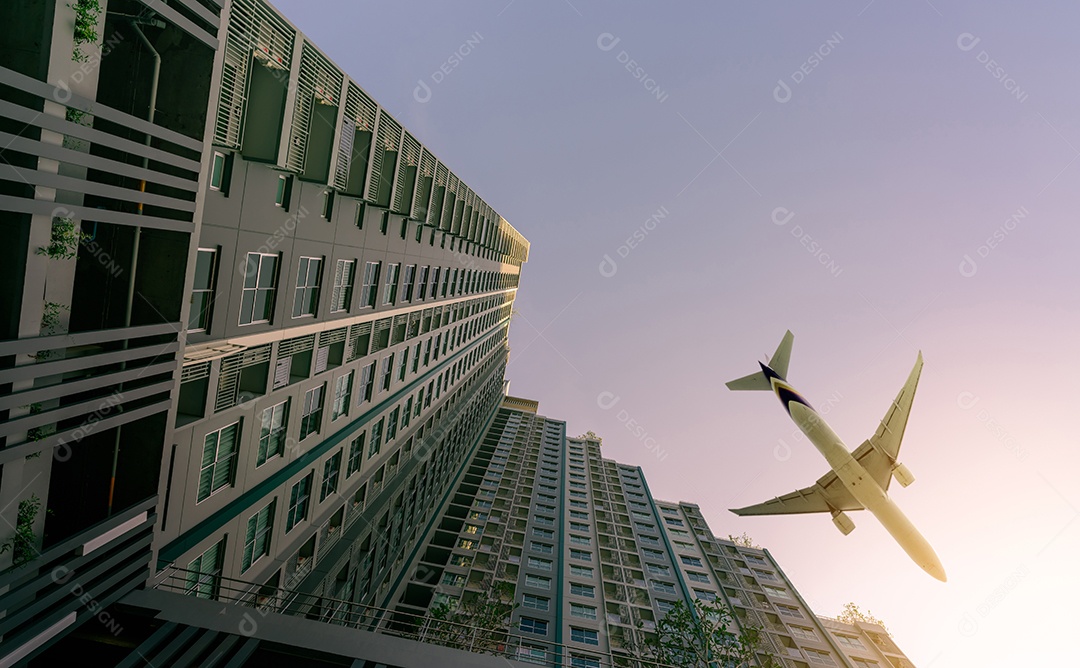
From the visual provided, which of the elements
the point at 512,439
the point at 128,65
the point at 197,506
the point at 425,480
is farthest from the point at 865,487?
the point at 512,439

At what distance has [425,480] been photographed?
137ft

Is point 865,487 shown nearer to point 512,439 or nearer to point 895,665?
point 895,665

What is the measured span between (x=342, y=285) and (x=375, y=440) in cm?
1178

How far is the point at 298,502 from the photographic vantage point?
21.0m

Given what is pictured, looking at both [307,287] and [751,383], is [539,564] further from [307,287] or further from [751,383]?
[307,287]

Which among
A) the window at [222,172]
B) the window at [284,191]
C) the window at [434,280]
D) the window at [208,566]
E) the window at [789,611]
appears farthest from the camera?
the window at [789,611]

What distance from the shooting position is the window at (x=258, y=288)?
1521cm

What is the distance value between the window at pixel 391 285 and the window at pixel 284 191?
974cm

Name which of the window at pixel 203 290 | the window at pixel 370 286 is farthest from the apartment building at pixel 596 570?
the window at pixel 203 290

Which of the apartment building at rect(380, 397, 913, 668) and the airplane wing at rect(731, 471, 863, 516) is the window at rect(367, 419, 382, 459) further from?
the airplane wing at rect(731, 471, 863, 516)

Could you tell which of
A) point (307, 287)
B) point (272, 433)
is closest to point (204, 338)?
point (307, 287)

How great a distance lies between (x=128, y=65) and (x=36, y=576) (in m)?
11.5

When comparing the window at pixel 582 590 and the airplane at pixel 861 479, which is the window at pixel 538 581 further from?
the airplane at pixel 861 479

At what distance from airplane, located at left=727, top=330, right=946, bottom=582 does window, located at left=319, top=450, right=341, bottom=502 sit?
3775cm
